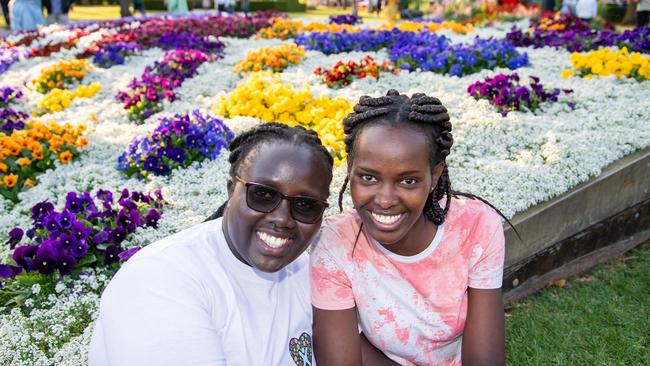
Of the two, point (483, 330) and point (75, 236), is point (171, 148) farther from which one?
point (483, 330)

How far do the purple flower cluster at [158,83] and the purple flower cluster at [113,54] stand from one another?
1.08 m

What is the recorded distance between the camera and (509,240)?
3363mm

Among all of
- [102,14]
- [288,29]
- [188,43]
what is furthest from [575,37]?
[102,14]

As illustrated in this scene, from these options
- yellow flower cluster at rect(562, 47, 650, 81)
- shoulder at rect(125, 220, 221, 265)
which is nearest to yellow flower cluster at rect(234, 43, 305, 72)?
yellow flower cluster at rect(562, 47, 650, 81)

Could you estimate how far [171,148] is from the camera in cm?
435

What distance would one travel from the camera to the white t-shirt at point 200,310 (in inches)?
58.7

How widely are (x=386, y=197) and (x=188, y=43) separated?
7.41 meters

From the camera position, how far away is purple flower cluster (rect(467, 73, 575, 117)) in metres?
5.18

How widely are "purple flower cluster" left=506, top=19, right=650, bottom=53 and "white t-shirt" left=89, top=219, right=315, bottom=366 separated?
678 centimetres

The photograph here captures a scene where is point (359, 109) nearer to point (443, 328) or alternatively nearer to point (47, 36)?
point (443, 328)

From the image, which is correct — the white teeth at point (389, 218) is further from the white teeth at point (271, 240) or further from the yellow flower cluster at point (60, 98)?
the yellow flower cluster at point (60, 98)

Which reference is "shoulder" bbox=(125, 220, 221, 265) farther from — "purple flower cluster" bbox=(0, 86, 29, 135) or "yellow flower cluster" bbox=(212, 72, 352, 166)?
"purple flower cluster" bbox=(0, 86, 29, 135)

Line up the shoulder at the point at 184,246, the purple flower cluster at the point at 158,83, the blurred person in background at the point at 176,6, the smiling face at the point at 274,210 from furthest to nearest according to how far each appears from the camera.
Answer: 1. the blurred person in background at the point at 176,6
2. the purple flower cluster at the point at 158,83
3. the smiling face at the point at 274,210
4. the shoulder at the point at 184,246

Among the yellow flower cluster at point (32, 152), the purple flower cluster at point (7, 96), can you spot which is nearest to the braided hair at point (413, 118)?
the yellow flower cluster at point (32, 152)
